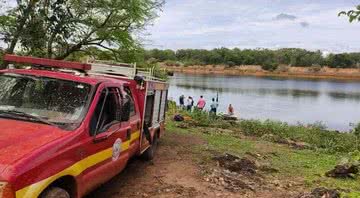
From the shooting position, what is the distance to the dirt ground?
313 inches

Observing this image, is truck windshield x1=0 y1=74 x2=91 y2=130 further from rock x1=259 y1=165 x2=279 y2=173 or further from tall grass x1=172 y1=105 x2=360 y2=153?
tall grass x1=172 y1=105 x2=360 y2=153

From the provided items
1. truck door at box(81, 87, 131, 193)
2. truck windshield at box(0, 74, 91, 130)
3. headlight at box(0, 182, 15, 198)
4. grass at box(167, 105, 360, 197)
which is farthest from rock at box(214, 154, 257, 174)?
headlight at box(0, 182, 15, 198)

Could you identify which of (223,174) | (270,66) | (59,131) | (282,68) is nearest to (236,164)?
(223,174)

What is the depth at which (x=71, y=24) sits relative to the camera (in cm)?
1247

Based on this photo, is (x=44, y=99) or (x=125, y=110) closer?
(x=44, y=99)

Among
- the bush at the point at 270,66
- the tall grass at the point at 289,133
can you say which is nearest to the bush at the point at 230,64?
the bush at the point at 270,66

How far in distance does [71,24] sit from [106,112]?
6.51m

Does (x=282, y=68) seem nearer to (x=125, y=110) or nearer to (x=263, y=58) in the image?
(x=263, y=58)

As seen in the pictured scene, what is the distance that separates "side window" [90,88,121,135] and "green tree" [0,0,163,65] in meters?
5.04

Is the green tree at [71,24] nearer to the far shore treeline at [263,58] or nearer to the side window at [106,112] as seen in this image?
the side window at [106,112]

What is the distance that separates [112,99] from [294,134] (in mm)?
16625

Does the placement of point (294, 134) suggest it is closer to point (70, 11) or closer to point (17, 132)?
point (70, 11)

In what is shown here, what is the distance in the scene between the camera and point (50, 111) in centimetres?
602

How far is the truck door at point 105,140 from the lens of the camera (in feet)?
19.6
